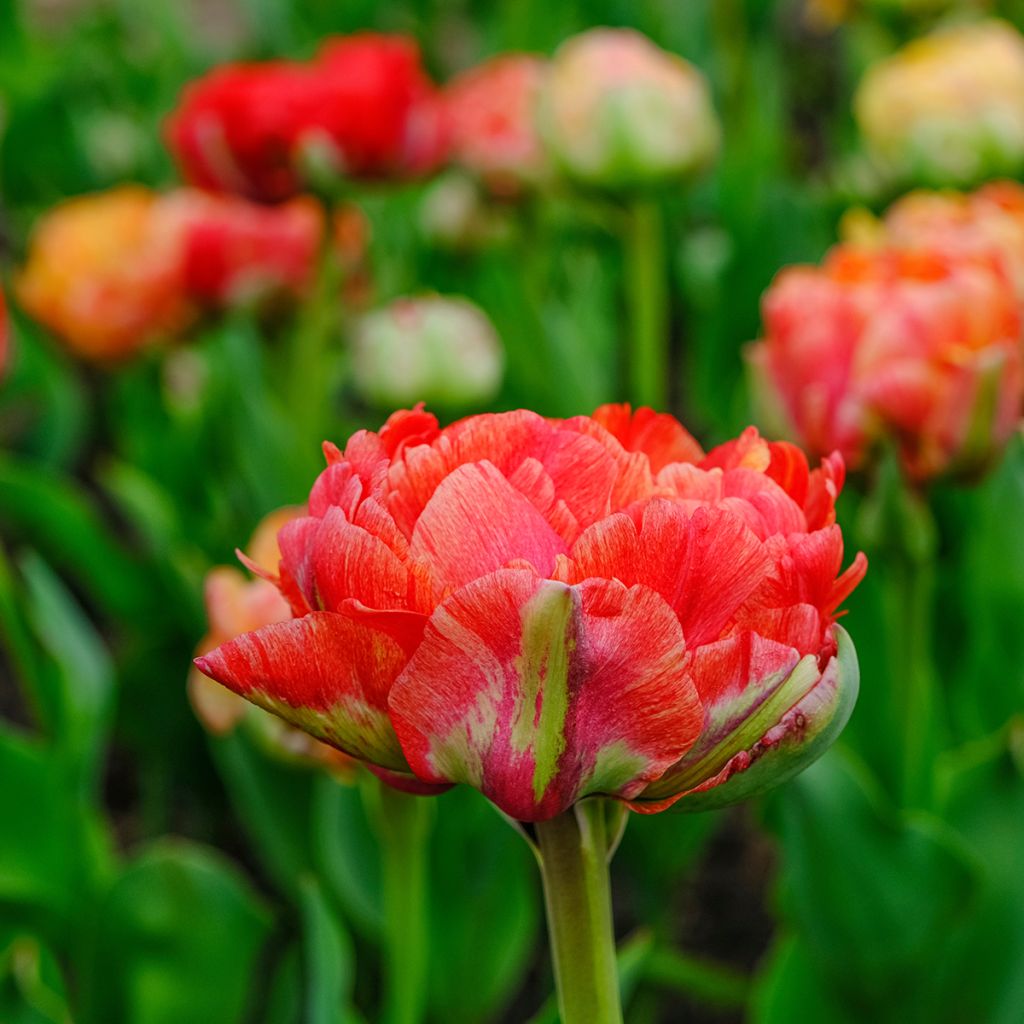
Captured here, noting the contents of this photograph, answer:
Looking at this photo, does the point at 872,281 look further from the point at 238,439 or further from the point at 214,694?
the point at 238,439

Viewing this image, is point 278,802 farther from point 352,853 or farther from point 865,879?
point 865,879

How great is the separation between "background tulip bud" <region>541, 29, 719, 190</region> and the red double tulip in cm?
69

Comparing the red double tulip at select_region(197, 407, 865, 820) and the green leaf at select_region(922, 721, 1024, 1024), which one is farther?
the green leaf at select_region(922, 721, 1024, 1024)

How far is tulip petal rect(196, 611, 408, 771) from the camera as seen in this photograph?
29cm

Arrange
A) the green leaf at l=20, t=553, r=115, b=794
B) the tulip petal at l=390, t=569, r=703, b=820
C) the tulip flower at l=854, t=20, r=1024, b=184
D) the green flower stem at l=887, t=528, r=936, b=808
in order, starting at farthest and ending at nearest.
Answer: the tulip flower at l=854, t=20, r=1024, b=184 → the green leaf at l=20, t=553, r=115, b=794 → the green flower stem at l=887, t=528, r=936, b=808 → the tulip petal at l=390, t=569, r=703, b=820

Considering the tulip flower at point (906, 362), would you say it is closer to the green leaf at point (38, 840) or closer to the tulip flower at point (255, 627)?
the tulip flower at point (255, 627)

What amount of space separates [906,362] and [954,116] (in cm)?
52

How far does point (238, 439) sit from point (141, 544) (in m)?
0.57

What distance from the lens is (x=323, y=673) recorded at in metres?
0.30

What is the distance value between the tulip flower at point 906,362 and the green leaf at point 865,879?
143 millimetres

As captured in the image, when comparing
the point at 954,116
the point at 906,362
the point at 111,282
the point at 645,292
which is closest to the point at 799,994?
the point at 906,362

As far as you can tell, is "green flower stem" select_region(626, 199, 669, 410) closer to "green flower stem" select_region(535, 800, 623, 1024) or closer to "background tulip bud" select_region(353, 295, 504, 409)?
"background tulip bud" select_region(353, 295, 504, 409)

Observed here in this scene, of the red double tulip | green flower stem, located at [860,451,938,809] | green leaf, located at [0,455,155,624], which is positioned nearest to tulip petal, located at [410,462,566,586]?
the red double tulip

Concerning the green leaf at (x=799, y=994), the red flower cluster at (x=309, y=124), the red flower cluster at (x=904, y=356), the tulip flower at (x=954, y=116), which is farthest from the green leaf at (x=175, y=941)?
the tulip flower at (x=954, y=116)
